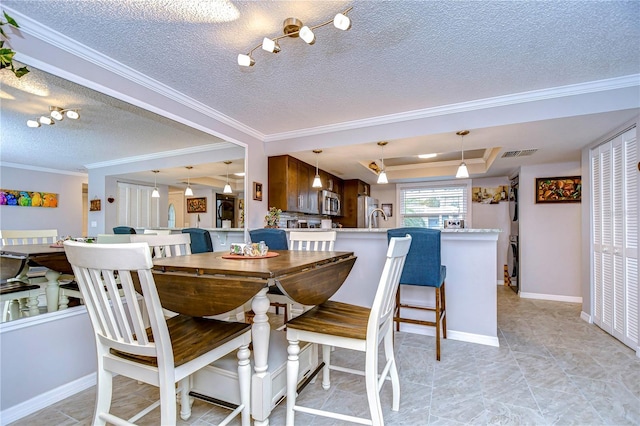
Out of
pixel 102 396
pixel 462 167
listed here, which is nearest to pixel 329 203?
pixel 462 167

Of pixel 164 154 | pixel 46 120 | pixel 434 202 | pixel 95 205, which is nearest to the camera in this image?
pixel 46 120

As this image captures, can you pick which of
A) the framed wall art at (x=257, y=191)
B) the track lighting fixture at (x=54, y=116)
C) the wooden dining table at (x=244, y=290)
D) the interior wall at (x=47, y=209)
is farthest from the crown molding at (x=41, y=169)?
the framed wall art at (x=257, y=191)

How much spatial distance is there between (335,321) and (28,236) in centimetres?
200

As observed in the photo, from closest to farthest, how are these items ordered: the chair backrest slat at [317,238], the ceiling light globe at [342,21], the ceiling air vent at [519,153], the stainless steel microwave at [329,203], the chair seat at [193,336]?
the chair seat at [193,336], the ceiling light globe at [342,21], the chair backrest slat at [317,238], the ceiling air vent at [519,153], the stainless steel microwave at [329,203]

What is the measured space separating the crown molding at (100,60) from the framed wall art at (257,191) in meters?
0.92

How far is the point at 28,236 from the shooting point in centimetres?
183

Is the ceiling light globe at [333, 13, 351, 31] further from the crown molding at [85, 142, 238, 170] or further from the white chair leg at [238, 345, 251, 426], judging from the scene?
the crown molding at [85, 142, 238, 170]

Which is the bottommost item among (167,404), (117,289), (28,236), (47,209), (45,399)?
(45,399)

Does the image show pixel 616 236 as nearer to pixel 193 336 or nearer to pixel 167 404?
pixel 193 336

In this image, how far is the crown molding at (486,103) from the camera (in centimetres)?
236

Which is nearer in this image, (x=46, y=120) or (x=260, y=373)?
(x=260, y=373)

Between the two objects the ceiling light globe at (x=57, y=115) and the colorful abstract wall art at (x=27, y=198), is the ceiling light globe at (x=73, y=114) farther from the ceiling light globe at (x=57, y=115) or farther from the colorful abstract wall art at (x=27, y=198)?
the colorful abstract wall art at (x=27, y=198)

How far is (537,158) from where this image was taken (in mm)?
3969

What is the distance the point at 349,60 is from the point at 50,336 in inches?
104
